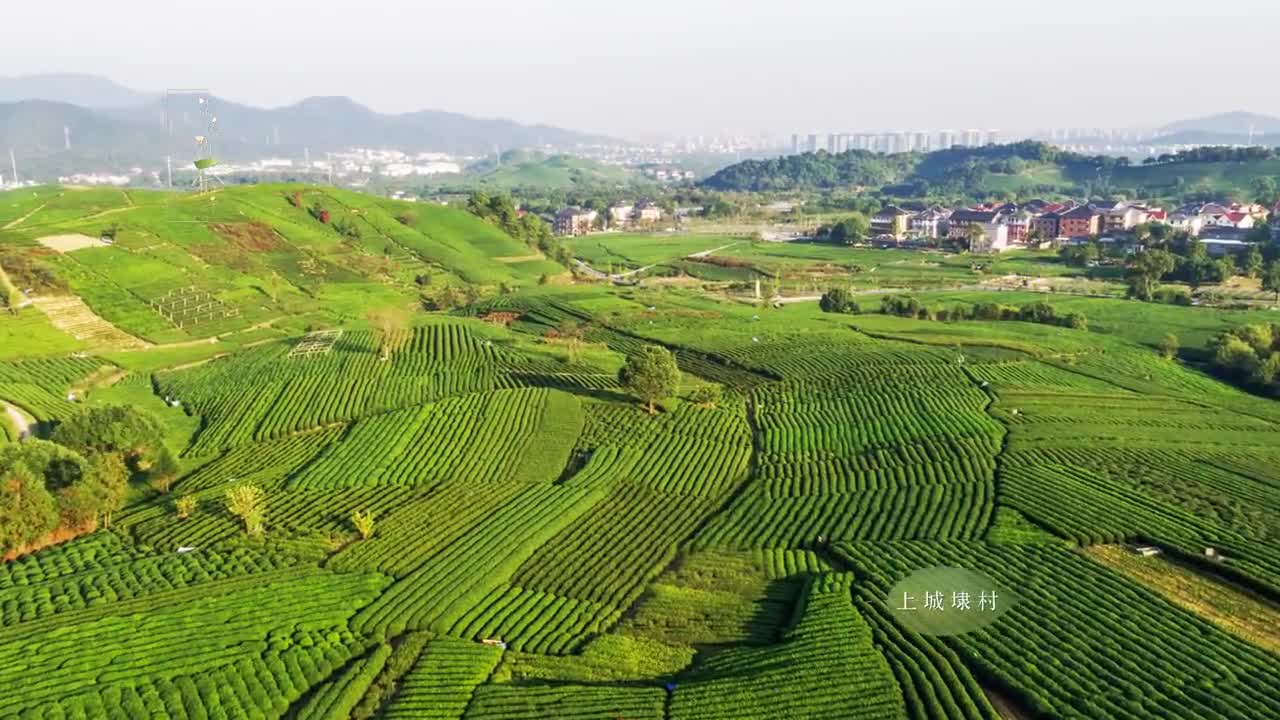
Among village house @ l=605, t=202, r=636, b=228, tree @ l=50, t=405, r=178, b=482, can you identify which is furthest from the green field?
village house @ l=605, t=202, r=636, b=228

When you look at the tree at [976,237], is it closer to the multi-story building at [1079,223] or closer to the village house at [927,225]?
the village house at [927,225]

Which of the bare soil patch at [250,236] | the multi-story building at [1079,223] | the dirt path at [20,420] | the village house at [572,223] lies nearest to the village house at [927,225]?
the multi-story building at [1079,223]

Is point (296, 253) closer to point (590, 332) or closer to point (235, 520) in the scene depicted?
point (590, 332)

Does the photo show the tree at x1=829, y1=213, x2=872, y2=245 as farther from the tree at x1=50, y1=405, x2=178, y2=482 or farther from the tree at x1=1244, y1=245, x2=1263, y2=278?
the tree at x1=50, y1=405, x2=178, y2=482

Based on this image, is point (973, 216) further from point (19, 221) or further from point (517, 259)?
point (19, 221)

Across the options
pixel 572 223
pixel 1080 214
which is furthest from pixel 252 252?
pixel 1080 214

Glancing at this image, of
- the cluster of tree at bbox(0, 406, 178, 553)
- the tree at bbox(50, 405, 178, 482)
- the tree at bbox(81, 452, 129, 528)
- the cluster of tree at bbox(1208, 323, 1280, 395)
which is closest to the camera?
the cluster of tree at bbox(0, 406, 178, 553)

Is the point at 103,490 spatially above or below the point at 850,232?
below
